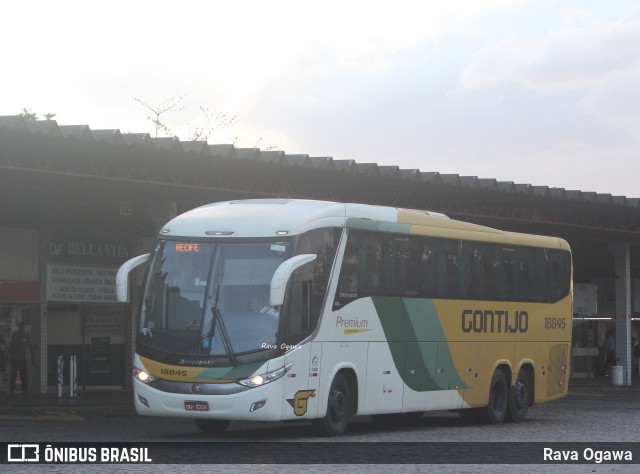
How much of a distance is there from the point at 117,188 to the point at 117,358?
787 cm

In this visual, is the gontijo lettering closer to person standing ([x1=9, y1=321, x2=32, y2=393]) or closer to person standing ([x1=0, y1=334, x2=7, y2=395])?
person standing ([x1=9, y1=321, x2=32, y2=393])

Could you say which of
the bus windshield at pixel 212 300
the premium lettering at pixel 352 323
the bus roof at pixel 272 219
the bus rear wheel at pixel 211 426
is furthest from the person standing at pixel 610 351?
the bus windshield at pixel 212 300

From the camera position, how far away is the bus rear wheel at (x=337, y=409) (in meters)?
20.0

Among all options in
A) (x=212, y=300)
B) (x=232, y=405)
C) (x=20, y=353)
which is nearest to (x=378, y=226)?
(x=212, y=300)

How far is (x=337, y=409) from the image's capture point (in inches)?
805

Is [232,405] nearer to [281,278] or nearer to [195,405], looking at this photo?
[195,405]

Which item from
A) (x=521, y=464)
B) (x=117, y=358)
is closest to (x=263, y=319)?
(x=521, y=464)

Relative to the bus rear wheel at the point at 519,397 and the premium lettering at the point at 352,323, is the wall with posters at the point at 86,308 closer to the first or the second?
the bus rear wheel at the point at 519,397

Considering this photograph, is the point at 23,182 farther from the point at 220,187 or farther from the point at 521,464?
the point at 521,464

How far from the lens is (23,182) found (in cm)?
2992

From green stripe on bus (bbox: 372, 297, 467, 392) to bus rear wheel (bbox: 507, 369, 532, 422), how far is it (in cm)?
225

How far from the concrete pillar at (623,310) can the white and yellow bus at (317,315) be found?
25698mm

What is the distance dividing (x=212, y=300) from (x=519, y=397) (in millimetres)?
9070

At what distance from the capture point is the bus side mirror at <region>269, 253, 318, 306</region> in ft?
59.6
